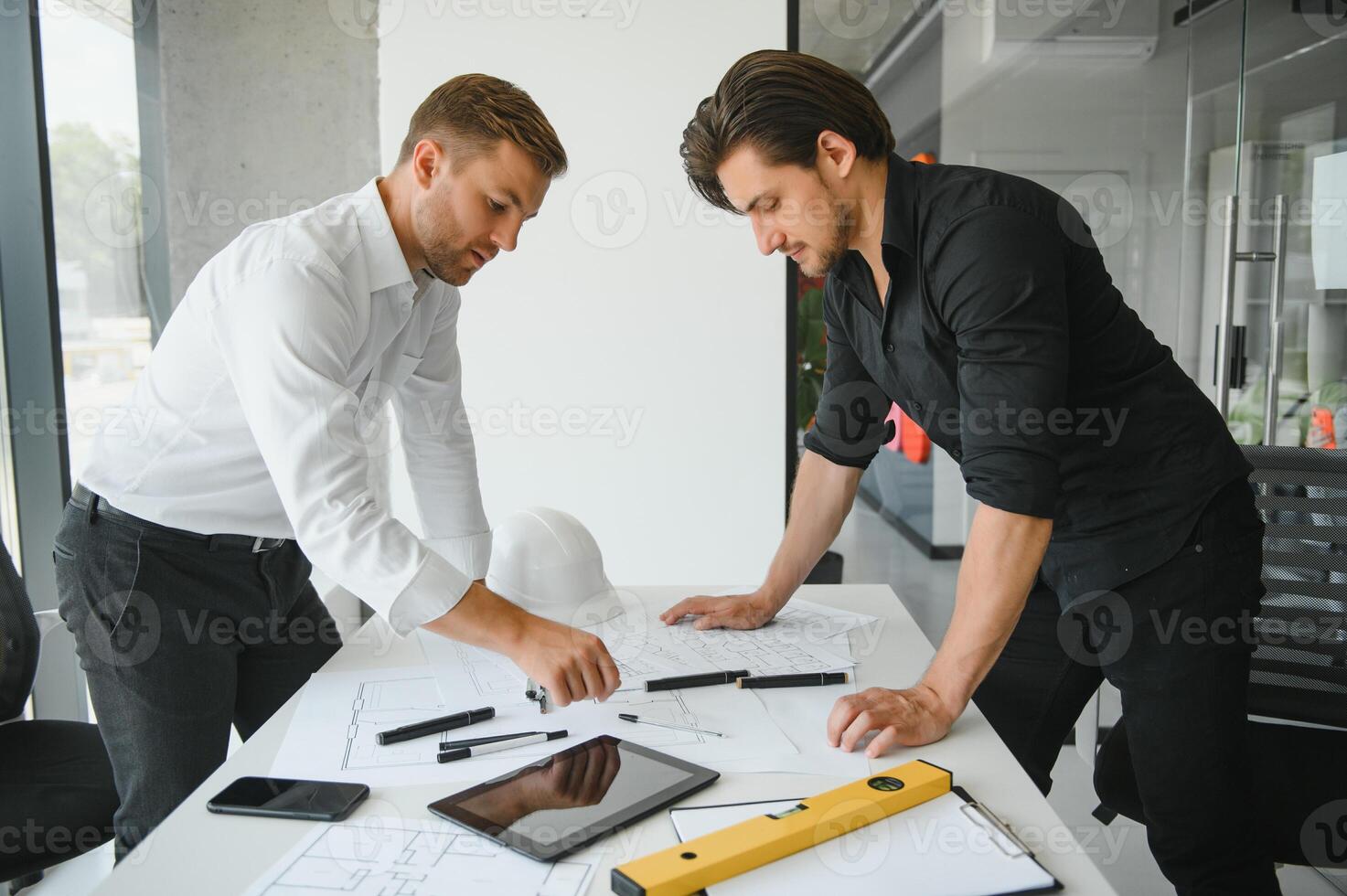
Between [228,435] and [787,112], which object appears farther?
[228,435]

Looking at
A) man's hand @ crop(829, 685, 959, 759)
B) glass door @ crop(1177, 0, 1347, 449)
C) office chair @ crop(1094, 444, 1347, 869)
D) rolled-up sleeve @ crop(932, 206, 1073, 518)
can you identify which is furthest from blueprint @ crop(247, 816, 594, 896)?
glass door @ crop(1177, 0, 1347, 449)

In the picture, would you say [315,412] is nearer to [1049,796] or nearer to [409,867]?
[409,867]

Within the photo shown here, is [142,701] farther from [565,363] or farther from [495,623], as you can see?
[565,363]

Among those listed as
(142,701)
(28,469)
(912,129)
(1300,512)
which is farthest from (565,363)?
(1300,512)

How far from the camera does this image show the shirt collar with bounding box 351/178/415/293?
1.57 m

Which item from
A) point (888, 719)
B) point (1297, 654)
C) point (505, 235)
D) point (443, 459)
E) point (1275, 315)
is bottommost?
point (1297, 654)

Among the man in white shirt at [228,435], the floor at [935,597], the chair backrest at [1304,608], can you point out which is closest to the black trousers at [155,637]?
the man in white shirt at [228,435]

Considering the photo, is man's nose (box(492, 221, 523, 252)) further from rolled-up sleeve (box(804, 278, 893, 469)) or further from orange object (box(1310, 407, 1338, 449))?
orange object (box(1310, 407, 1338, 449))

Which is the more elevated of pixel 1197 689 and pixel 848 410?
pixel 848 410

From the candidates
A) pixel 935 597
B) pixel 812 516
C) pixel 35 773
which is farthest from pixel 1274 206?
pixel 35 773

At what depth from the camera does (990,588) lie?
1.29 metres

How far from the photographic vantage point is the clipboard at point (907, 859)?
878 mm

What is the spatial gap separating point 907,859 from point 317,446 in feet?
2.74

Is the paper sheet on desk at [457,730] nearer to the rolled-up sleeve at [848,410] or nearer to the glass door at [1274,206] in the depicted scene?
the rolled-up sleeve at [848,410]
